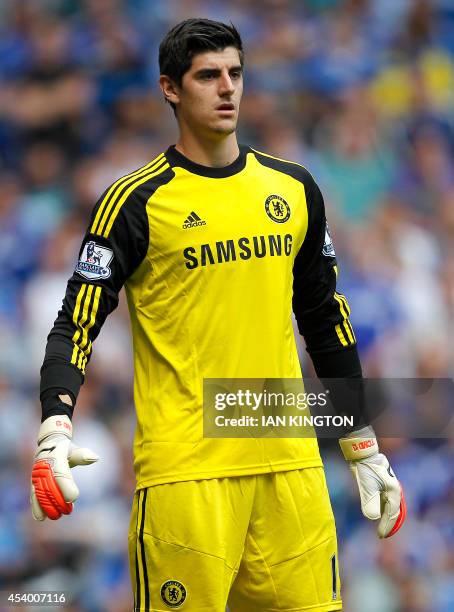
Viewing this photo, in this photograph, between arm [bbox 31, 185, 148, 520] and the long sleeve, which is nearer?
arm [bbox 31, 185, 148, 520]

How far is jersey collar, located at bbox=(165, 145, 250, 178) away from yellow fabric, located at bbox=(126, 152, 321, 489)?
0.20ft

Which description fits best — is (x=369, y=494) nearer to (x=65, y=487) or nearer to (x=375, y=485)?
(x=375, y=485)

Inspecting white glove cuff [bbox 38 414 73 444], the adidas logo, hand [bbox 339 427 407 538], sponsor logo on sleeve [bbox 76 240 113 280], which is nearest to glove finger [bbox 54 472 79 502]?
white glove cuff [bbox 38 414 73 444]

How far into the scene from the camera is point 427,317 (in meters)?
7.85

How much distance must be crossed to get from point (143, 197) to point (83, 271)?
0.30 metres

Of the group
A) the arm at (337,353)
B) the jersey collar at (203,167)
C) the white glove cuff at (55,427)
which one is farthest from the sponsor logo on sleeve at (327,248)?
the white glove cuff at (55,427)

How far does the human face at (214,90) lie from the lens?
391cm

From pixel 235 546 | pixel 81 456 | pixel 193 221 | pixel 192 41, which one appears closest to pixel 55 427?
pixel 81 456

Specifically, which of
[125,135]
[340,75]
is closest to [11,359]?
[125,135]

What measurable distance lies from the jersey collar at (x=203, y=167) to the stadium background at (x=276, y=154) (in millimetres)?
3143

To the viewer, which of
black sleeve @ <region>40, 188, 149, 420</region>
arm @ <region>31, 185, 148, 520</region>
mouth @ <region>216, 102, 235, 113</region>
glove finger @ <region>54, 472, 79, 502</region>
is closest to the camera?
glove finger @ <region>54, 472, 79, 502</region>

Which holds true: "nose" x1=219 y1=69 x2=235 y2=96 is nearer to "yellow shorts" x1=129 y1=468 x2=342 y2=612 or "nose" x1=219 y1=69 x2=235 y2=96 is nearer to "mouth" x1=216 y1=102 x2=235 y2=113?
"mouth" x1=216 y1=102 x2=235 y2=113

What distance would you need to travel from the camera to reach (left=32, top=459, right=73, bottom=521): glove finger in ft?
11.3

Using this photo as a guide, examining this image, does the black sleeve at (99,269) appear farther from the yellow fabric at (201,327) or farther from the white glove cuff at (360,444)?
the white glove cuff at (360,444)
